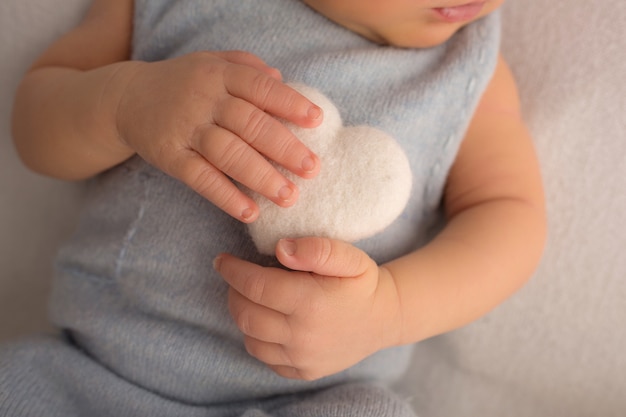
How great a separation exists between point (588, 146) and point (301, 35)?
1.40 ft

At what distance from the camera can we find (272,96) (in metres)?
0.60

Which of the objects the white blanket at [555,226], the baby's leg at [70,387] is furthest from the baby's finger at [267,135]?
the white blanket at [555,226]

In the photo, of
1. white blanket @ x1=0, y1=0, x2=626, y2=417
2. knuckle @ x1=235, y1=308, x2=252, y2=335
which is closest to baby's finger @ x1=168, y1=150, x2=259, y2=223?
knuckle @ x1=235, y1=308, x2=252, y2=335

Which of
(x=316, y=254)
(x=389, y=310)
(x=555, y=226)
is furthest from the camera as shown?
(x=555, y=226)

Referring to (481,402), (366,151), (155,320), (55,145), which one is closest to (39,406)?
(155,320)

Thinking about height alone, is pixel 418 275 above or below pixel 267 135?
below

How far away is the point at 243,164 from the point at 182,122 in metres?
0.08

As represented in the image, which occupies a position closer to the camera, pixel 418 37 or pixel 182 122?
pixel 182 122

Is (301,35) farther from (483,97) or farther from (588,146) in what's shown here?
(588,146)

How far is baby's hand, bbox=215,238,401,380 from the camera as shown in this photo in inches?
22.9

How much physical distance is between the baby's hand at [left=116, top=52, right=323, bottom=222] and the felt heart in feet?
0.04

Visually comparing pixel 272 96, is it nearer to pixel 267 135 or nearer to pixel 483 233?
pixel 267 135

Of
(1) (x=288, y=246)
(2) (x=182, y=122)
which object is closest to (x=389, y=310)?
(1) (x=288, y=246)

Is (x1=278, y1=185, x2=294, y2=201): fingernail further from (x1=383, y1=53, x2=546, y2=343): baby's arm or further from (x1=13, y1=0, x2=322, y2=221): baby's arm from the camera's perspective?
(x1=383, y1=53, x2=546, y2=343): baby's arm
